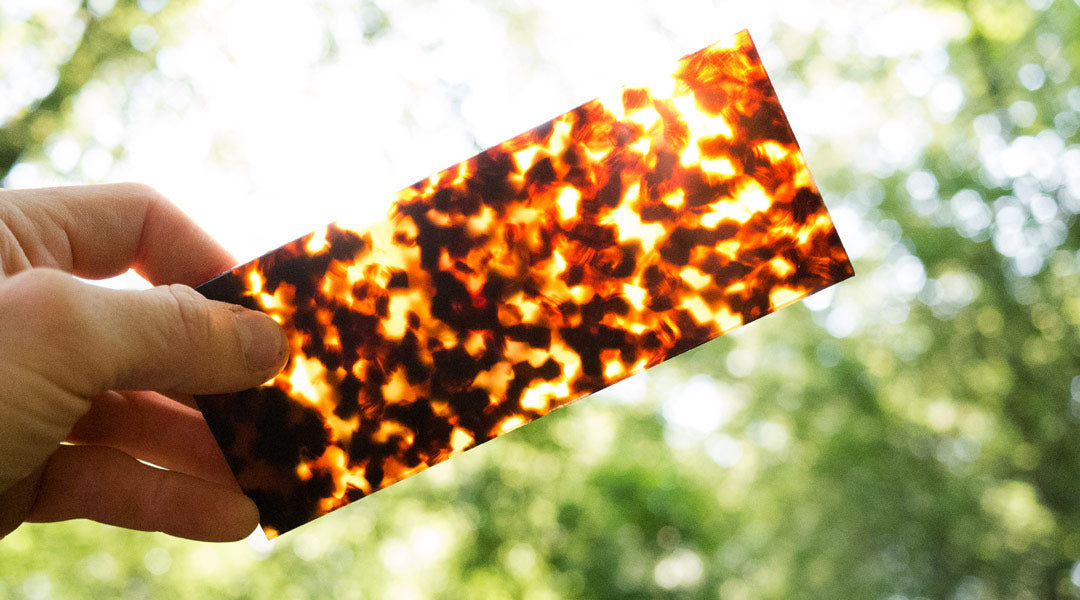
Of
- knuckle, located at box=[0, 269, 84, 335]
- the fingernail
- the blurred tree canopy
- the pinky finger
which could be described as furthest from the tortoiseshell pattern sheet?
the blurred tree canopy

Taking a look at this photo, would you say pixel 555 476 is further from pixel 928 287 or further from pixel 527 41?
pixel 928 287

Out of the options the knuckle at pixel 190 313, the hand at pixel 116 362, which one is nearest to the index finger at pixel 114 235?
the hand at pixel 116 362

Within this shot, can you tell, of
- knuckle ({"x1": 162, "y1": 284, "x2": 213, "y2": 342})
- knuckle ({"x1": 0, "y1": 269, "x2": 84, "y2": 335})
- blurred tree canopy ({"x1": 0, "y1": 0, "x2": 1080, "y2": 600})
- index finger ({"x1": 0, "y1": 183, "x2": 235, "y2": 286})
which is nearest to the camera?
knuckle ({"x1": 0, "y1": 269, "x2": 84, "y2": 335})

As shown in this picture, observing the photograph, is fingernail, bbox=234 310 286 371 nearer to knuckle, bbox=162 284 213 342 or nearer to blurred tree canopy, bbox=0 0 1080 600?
knuckle, bbox=162 284 213 342

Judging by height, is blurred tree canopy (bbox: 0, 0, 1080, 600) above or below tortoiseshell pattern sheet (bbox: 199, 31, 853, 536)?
below

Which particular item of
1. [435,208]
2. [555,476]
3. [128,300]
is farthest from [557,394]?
[555,476]

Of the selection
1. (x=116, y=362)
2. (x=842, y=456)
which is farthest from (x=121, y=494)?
(x=842, y=456)
